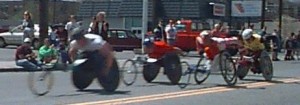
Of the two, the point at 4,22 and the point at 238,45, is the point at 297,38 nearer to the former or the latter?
the point at 238,45

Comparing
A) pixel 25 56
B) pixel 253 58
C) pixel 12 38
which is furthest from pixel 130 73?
pixel 12 38

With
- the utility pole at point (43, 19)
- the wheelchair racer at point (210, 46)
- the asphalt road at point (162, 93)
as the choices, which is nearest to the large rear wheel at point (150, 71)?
the asphalt road at point (162, 93)

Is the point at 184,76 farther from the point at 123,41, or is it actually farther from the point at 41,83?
the point at 123,41

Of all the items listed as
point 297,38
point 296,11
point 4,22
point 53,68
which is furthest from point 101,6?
point 53,68

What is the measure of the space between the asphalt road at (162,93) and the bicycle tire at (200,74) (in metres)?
0.18

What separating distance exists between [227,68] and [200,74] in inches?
26.2

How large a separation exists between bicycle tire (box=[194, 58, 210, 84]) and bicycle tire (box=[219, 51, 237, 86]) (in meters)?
0.37

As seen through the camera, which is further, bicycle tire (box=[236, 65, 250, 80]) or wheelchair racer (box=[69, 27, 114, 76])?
bicycle tire (box=[236, 65, 250, 80])

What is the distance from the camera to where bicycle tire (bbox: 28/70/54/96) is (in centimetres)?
1564

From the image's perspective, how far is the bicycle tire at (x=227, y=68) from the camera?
60.9 feet

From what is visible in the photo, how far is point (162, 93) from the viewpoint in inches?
642

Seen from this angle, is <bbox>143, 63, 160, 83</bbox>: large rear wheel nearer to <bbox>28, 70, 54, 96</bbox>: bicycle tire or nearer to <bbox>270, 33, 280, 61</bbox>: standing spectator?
<bbox>28, 70, 54, 96</bbox>: bicycle tire

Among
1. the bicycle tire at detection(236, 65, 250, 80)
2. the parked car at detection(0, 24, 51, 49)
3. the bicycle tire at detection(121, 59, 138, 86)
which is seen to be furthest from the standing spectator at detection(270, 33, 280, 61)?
the bicycle tire at detection(121, 59, 138, 86)

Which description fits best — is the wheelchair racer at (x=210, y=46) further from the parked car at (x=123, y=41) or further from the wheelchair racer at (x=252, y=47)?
the parked car at (x=123, y=41)
